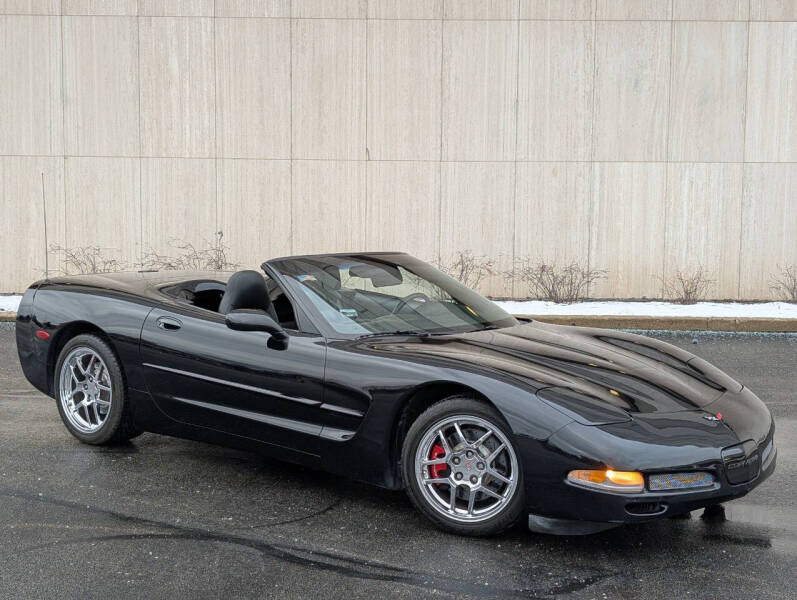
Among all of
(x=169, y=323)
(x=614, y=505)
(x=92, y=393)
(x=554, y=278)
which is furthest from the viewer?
(x=554, y=278)

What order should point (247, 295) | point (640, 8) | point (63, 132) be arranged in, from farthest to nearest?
point (63, 132) < point (640, 8) < point (247, 295)

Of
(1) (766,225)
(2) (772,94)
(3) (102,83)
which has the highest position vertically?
(3) (102,83)

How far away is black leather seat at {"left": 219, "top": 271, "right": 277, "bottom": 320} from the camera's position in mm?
5465

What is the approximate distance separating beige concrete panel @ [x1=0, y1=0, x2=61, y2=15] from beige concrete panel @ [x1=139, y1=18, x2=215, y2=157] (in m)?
1.31

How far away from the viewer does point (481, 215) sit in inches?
608

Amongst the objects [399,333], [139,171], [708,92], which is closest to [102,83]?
[139,171]

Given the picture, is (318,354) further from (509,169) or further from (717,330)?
(509,169)

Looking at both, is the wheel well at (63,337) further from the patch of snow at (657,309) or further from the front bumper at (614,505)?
the patch of snow at (657,309)

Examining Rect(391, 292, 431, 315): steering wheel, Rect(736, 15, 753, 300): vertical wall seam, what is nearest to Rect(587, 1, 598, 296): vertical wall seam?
Rect(736, 15, 753, 300): vertical wall seam

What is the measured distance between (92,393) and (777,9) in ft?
41.2

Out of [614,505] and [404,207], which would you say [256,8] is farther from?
[614,505]

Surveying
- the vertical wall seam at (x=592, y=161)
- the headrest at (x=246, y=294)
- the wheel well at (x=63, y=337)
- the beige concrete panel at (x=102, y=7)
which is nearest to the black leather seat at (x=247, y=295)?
the headrest at (x=246, y=294)

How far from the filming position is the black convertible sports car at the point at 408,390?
416 cm

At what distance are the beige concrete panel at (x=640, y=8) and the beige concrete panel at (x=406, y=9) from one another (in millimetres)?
2385
